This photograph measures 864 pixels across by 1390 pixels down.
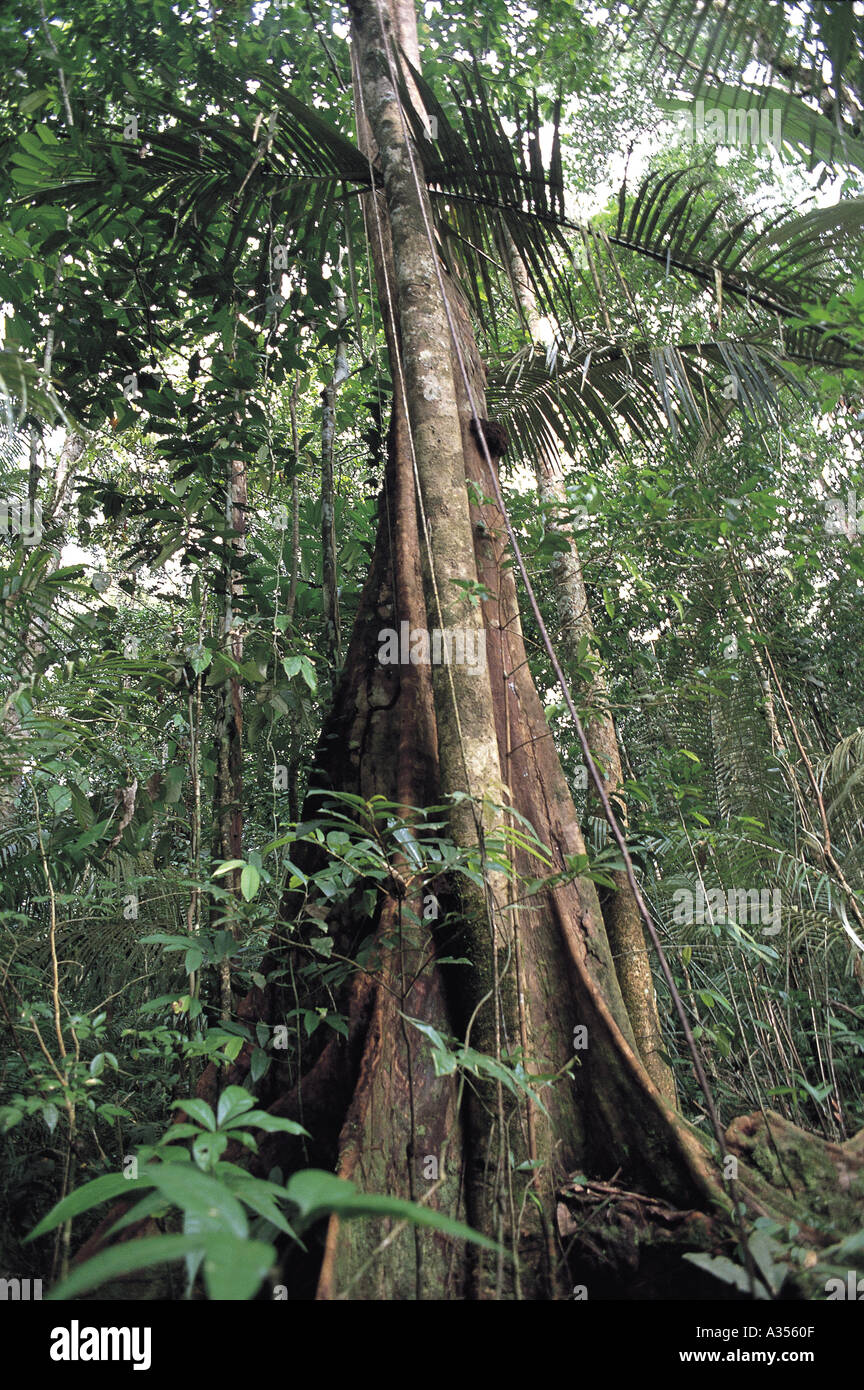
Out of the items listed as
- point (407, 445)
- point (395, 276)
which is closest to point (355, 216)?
point (395, 276)

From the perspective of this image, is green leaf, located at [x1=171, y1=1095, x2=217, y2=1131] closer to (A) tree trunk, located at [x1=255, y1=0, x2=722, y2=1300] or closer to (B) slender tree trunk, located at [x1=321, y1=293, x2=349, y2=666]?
(A) tree trunk, located at [x1=255, y1=0, x2=722, y2=1300]

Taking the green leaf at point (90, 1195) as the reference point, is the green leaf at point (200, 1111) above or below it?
above

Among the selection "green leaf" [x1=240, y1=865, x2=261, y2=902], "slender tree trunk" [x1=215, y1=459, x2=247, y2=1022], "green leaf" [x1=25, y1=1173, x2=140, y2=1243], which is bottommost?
"green leaf" [x1=25, y1=1173, x2=140, y2=1243]

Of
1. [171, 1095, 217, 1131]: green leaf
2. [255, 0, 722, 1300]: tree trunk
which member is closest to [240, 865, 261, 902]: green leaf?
[255, 0, 722, 1300]: tree trunk

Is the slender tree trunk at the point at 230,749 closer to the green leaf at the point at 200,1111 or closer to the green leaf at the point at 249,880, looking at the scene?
the green leaf at the point at 249,880

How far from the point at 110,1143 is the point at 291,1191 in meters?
2.03

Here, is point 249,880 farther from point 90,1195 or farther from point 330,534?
point 330,534

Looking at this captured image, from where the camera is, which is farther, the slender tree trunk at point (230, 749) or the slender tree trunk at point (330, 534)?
the slender tree trunk at point (330, 534)

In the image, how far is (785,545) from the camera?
481cm

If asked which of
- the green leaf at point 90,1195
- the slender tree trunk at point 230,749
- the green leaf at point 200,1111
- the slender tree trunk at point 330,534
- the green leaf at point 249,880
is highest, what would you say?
the slender tree trunk at point 330,534

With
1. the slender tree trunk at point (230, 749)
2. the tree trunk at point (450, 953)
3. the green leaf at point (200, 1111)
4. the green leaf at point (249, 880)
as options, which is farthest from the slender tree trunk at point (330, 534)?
the green leaf at point (200, 1111)

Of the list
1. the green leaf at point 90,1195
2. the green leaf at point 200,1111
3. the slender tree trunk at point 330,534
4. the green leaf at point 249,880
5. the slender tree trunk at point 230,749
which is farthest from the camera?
the slender tree trunk at point 330,534

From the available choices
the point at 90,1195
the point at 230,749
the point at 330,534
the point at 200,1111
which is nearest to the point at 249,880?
the point at 200,1111
